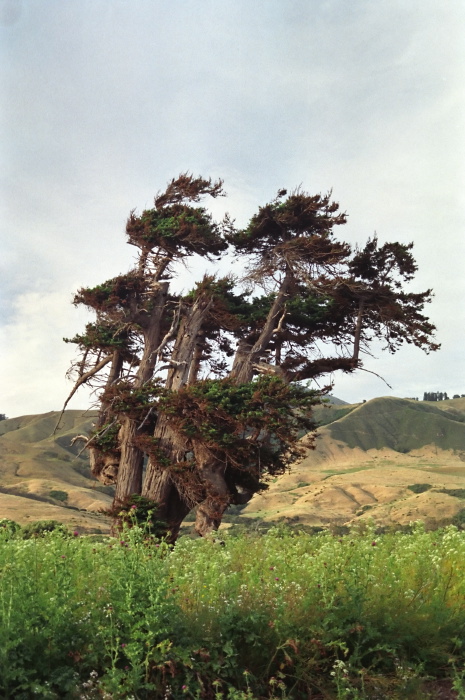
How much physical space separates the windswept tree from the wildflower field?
979 centimetres

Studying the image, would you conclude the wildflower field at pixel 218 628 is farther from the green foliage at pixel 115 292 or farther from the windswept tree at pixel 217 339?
Result: the green foliage at pixel 115 292

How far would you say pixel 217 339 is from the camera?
24516 mm

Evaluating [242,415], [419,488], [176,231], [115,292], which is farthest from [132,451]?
[419,488]

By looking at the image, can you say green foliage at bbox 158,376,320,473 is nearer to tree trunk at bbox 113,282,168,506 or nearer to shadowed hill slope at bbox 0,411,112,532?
tree trunk at bbox 113,282,168,506

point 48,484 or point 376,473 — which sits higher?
point 376,473

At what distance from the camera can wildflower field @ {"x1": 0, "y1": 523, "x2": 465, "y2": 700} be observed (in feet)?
17.0

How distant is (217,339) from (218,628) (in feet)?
61.7

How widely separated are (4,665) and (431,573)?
5668 mm

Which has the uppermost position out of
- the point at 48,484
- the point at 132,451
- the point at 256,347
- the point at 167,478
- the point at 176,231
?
the point at 176,231

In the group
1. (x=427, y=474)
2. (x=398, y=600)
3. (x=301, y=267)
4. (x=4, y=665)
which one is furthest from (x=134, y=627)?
(x=427, y=474)

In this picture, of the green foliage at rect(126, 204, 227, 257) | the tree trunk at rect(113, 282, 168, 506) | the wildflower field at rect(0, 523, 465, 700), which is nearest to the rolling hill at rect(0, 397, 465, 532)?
the tree trunk at rect(113, 282, 168, 506)

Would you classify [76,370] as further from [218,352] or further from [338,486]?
[338,486]

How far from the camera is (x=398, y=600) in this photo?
23.1 feet

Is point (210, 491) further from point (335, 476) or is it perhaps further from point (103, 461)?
point (335, 476)
